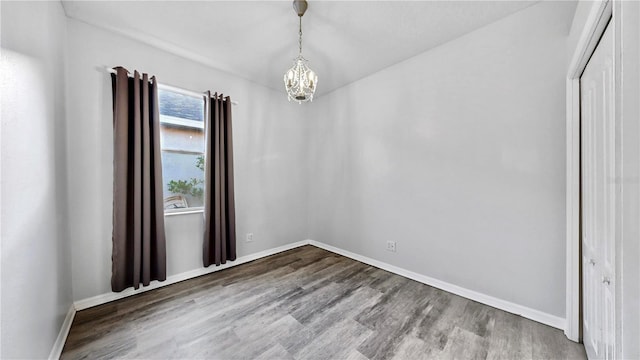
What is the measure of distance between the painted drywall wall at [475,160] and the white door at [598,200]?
10.5 inches

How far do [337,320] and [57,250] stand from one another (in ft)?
7.32

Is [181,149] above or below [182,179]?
above

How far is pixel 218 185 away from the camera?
274 cm

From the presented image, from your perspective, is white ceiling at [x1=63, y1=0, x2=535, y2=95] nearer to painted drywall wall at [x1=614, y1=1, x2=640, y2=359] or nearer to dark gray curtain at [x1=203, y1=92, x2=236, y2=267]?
dark gray curtain at [x1=203, y1=92, x2=236, y2=267]

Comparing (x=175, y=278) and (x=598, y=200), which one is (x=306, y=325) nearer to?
(x=175, y=278)

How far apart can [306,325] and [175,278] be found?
1.72 m

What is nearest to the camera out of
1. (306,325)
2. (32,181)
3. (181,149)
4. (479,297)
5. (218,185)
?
(32,181)

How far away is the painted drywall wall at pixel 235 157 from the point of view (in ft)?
6.53

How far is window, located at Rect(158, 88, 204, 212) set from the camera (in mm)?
2525

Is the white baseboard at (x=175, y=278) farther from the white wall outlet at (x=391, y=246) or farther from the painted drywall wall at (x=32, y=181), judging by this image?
the white wall outlet at (x=391, y=246)

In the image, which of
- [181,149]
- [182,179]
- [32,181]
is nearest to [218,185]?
[182,179]

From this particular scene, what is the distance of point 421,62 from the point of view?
2.52 meters

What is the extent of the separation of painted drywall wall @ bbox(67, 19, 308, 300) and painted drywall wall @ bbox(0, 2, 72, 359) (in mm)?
275

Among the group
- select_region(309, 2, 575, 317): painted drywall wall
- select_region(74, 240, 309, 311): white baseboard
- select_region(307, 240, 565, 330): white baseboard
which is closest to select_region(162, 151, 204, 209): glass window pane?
select_region(74, 240, 309, 311): white baseboard
